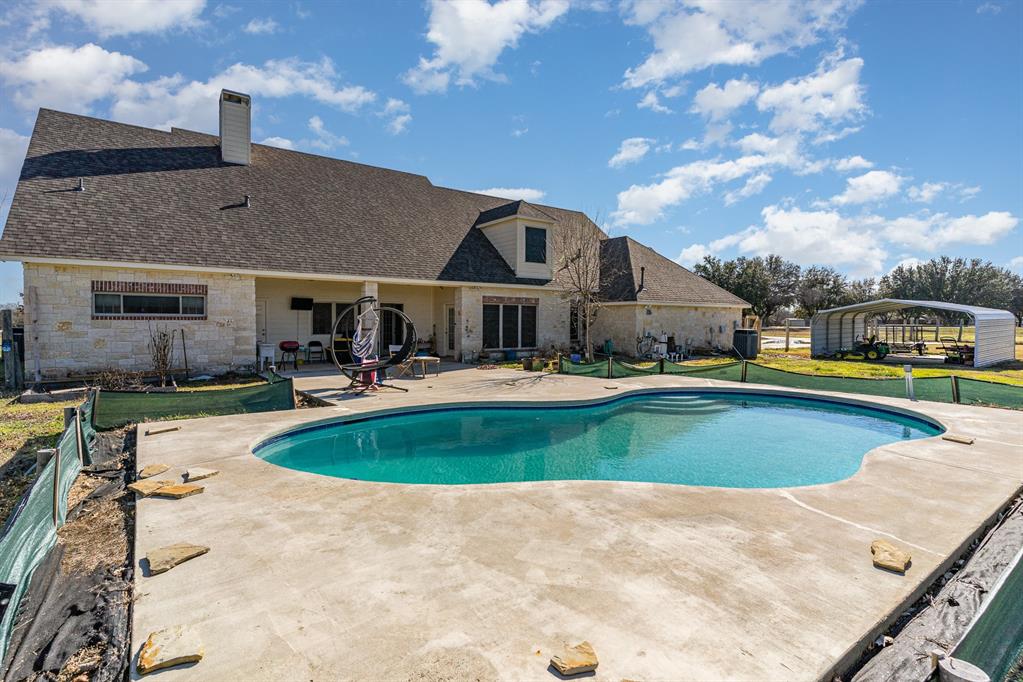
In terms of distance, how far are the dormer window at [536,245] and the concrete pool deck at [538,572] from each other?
52.0 ft

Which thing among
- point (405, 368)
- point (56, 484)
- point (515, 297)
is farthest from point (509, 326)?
point (56, 484)

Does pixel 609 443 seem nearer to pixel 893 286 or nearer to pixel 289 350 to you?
pixel 289 350

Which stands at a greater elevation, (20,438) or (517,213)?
(517,213)

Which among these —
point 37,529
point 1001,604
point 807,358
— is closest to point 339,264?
point 37,529

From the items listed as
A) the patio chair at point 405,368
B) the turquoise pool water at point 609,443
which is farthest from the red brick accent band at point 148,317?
the turquoise pool water at point 609,443

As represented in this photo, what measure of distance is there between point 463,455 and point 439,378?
663 centimetres

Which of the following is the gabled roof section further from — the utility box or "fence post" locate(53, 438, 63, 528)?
"fence post" locate(53, 438, 63, 528)

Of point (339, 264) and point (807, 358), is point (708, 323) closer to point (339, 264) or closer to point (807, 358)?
point (807, 358)

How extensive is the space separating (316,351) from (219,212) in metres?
5.65

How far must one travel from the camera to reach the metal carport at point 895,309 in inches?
727

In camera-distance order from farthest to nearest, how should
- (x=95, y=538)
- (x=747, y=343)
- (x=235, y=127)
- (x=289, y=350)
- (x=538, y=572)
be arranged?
(x=747, y=343) → (x=235, y=127) → (x=289, y=350) → (x=95, y=538) → (x=538, y=572)

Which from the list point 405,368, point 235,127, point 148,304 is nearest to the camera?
point 148,304

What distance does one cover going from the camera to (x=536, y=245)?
68.7ft

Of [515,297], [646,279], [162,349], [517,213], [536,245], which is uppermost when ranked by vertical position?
[517,213]
